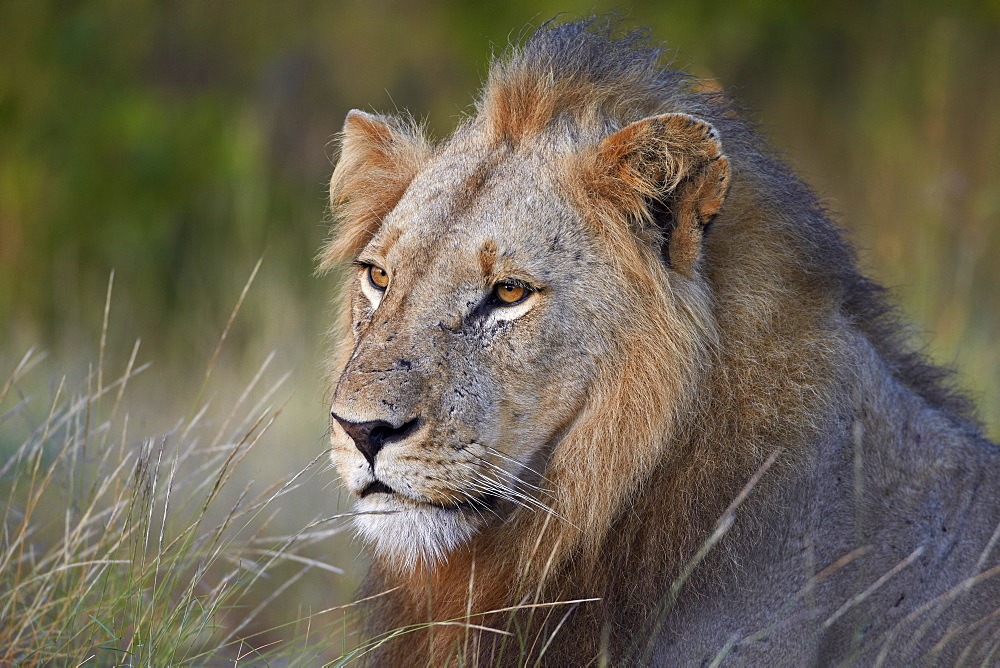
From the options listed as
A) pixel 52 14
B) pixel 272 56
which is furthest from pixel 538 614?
pixel 272 56

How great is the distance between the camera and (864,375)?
3.22 meters

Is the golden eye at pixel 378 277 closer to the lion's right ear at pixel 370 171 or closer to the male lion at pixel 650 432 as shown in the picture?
the male lion at pixel 650 432

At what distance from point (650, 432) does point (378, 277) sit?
1.13 metres

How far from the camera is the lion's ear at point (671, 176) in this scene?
3029mm

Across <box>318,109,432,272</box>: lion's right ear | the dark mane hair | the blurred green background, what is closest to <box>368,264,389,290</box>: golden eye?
<box>318,109,432,272</box>: lion's right ear

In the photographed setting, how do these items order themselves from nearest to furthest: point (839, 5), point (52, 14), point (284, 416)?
1. point (284, 416)
2. point (52, 14)
3. point (839, 5)

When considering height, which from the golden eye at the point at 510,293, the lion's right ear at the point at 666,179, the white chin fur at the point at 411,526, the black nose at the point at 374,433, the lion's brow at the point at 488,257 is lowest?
the white chin fur at the point at 411,526

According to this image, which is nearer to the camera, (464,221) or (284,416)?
(464,221)

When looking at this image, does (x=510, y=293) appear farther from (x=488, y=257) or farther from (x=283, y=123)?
(x=283, y=123)

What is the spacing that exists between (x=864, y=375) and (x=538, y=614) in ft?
4.30

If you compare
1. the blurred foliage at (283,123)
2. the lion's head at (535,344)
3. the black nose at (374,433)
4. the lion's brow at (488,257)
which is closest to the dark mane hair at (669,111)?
the lion's head at (535,344)

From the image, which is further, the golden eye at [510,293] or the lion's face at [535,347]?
the golden eye at [510,293]

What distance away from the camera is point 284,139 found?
15.3 metres

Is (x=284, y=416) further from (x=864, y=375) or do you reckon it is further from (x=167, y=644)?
(x=864, y=375)
